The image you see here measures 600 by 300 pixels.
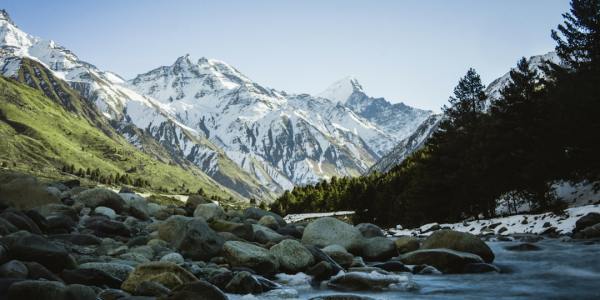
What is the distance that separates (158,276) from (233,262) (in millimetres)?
4650

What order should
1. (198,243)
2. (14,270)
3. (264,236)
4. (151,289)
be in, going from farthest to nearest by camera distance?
(264,236) → (198,243) → (151,289) → (14,270)

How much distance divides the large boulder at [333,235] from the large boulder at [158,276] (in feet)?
39.7

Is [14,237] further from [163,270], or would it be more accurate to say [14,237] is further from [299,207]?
[299,207]

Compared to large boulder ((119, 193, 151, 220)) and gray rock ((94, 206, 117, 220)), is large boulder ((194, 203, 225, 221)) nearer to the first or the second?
large boulder ((119, 193, 151, 220))

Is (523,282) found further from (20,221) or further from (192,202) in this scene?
(192,202)

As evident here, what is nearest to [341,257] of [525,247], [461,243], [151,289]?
[461,243]

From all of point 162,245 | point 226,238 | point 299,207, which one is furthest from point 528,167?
point 299,207

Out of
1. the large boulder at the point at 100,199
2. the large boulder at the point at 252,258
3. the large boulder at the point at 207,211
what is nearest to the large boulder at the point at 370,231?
the large boulder at the point at 207,211

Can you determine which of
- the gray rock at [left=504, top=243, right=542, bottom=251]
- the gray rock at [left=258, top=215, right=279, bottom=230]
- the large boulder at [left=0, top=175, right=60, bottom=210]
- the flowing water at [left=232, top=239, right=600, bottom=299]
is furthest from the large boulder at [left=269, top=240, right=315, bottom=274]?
the large boulder at [left=0, top=175, right=60, bottom=210]

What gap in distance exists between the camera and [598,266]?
720 inches

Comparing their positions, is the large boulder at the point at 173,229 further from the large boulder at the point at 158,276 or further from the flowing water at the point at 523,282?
the large boulder at the point at 158,276

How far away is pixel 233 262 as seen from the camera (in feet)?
58.1

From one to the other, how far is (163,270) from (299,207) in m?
129

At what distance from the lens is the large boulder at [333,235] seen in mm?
24489
